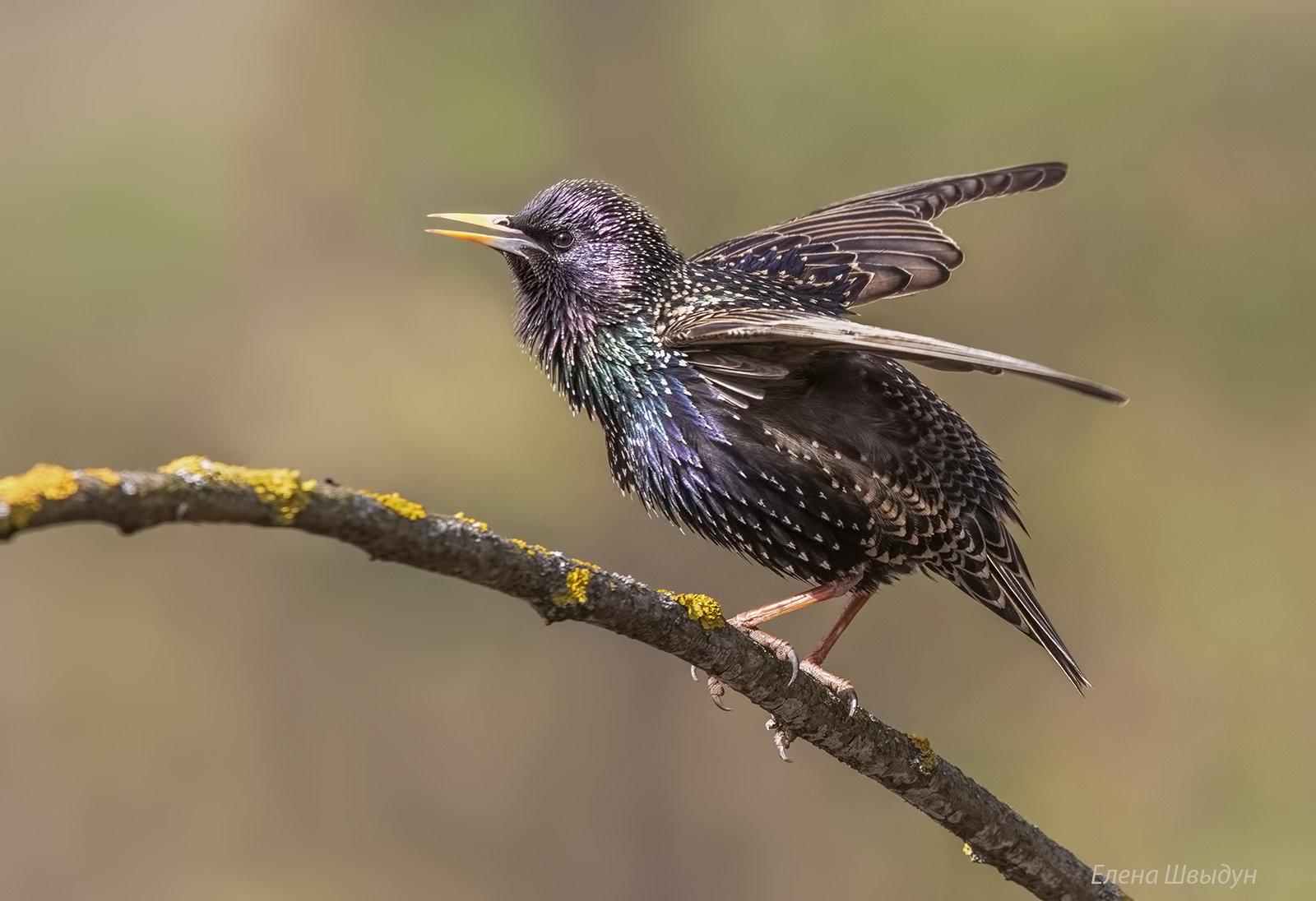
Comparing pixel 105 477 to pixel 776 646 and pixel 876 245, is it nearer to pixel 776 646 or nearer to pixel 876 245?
pixel 776 646

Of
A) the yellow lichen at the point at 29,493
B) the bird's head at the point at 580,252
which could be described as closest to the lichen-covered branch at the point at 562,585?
the yellow lichen at the point at 29,493

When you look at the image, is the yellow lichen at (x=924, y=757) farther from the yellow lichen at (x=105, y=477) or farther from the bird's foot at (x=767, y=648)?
the yellow lichen at (x=105, y=477)

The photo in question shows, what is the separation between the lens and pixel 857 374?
3.79 m

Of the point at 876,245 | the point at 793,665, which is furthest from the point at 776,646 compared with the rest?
the point at 876,245

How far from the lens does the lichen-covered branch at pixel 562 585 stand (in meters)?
1.84

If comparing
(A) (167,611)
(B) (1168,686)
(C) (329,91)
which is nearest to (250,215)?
(C) (329,91)

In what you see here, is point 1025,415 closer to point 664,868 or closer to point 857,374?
point 664,868

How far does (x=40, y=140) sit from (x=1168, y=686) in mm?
7244

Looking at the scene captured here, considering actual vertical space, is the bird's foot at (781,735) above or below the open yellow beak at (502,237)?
below

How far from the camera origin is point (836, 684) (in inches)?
145

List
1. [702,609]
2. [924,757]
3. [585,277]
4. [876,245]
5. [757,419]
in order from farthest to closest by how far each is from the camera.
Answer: [876,245], [585,277], [757,419], [924,757], [702,609]

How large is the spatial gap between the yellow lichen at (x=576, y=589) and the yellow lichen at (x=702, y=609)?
338 millimetres

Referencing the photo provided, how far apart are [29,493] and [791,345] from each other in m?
2.08

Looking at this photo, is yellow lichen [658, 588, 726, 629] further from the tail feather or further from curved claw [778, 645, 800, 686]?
the tail feather
